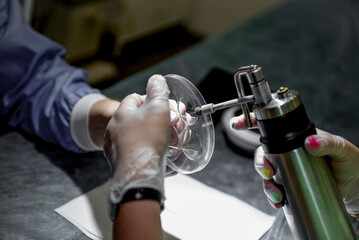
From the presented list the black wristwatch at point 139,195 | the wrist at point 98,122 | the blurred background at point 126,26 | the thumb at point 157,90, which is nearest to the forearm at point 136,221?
the black wristwatch at point 139,195

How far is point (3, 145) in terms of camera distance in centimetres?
91

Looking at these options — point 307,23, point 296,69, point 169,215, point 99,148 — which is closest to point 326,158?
point 169,215

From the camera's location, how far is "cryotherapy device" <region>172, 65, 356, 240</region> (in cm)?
57

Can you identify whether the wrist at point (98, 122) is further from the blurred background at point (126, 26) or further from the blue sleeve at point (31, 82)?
the blurred background at point (126, 26)

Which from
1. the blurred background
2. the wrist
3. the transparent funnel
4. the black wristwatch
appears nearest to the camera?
the black wristwatch

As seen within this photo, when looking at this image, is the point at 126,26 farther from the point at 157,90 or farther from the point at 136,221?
the point at 136,221

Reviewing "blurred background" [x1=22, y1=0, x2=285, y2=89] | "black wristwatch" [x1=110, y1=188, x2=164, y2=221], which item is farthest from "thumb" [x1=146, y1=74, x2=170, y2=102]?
"blurred background" [x1=22, y1=0, x2=285, y2=89]

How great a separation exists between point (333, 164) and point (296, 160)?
0.50 feet

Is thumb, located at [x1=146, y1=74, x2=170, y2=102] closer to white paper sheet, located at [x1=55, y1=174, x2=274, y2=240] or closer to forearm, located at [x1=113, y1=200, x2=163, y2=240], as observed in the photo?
forearm, located at [x1=113, y1=200, x2=163, y2=240]

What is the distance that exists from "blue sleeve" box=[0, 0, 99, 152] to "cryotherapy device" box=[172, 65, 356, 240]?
0.48m

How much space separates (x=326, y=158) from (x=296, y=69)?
2.61 ft

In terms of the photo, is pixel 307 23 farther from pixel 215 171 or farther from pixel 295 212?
pixel 295 212

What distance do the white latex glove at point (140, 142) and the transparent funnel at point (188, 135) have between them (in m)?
0.07

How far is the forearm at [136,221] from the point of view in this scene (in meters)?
0.54
